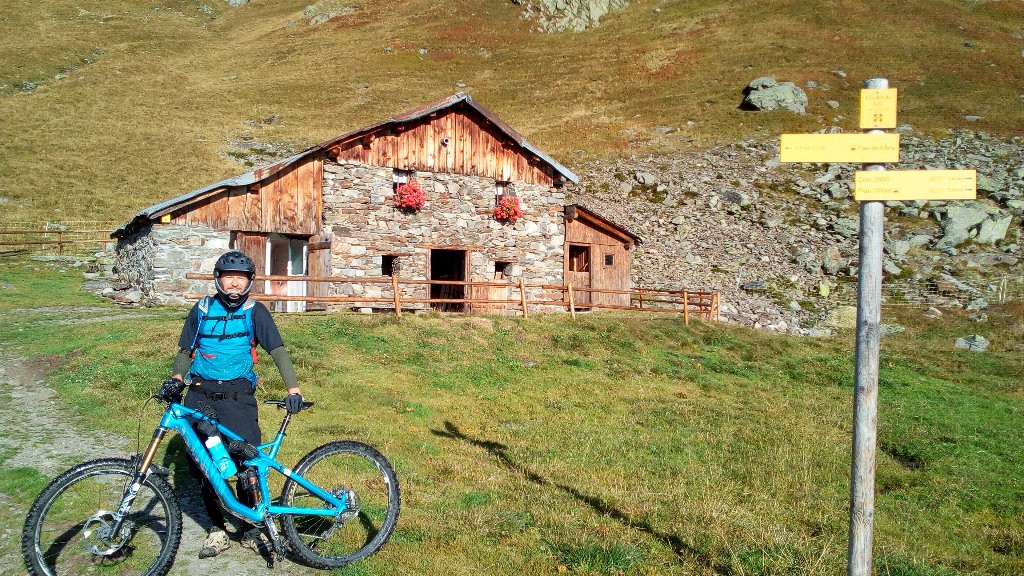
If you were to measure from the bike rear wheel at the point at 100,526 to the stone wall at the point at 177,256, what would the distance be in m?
14.5

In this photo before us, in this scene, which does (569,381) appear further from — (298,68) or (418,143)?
(298,68)

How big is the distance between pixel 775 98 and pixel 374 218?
39732 mm

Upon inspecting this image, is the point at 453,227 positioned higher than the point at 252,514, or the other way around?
the point at 453,227

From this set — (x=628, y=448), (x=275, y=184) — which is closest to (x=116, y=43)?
(x=275, y=184)

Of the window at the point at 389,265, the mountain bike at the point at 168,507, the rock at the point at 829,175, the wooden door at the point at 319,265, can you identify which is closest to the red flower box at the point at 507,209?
the window at the point at 389,265

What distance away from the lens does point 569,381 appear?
13.7 meters

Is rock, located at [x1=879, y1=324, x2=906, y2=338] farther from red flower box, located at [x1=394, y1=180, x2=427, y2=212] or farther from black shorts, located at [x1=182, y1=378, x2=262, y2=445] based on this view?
black shorts, located at [x1=182, y1=378, x2=262, y2=445]

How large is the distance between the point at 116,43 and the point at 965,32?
8037cm

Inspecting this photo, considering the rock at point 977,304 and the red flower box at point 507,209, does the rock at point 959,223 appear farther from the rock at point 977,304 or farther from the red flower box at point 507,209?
the red flower box at point 507,209

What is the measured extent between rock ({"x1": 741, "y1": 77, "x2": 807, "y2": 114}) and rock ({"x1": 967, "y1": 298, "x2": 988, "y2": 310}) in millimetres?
25176

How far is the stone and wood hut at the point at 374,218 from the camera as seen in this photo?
1872 centimetres

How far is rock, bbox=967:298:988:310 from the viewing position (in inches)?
1088

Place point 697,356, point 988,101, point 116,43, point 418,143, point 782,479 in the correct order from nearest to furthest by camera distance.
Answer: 1. point 782,479
2. point 697,356
3. point 418,143
4. point 988,101
5. point 116,43

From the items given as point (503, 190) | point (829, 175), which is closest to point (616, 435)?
point (503, 190)
